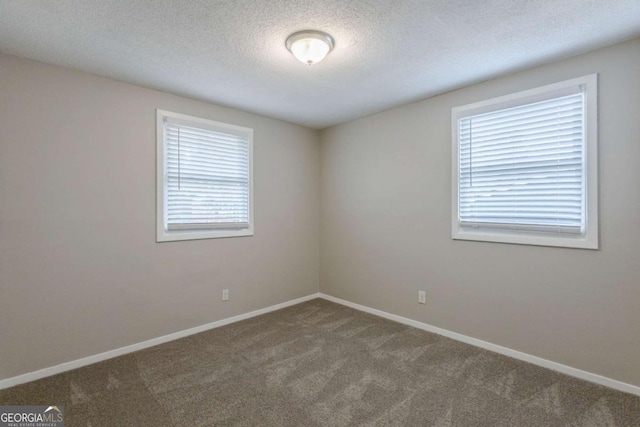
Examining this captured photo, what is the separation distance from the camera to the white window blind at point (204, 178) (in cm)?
309

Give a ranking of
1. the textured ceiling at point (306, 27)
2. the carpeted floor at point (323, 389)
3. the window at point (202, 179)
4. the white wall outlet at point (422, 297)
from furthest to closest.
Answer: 1. the white wall outlet at point (422, 297)
2. the window at point (202, 179)
3. the carpeted floor at point (323, 389)
4. the textured ceiling at point (306, 27)

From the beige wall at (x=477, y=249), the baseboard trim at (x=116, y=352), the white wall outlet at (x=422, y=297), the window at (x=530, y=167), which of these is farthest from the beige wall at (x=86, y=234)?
the window at (x=530, y=167)

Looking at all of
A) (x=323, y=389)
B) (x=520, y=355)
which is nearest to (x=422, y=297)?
(x=520, y=355)

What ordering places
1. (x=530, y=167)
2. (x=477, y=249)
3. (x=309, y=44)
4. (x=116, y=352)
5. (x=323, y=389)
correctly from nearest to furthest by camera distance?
(x=309, y=44) < (x=323, y=389) < (x=530, y=167) < (x=116, y=352) < (x=477, y=249)

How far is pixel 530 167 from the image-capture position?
254cm

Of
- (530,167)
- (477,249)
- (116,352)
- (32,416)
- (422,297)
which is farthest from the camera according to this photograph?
(422,297)

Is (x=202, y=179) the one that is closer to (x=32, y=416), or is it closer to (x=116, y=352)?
(x=116, y=352)

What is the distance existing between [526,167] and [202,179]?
317 cm

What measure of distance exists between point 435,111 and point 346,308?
264cm

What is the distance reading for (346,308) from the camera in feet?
13.1

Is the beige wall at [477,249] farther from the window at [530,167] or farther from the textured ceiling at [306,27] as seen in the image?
the textured ceiling at [306,27]

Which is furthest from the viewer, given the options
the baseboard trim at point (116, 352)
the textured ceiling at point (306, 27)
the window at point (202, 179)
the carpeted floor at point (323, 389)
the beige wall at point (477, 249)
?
the window at point (202, 179)

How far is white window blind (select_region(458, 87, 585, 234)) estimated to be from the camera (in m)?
2.34

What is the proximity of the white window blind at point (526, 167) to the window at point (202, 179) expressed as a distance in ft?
8.09
